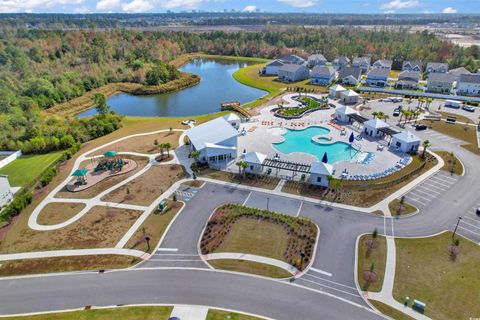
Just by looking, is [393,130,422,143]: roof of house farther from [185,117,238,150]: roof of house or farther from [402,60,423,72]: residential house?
[402,60,423,72]: residential house

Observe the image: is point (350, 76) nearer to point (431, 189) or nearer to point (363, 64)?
point (363, 64)

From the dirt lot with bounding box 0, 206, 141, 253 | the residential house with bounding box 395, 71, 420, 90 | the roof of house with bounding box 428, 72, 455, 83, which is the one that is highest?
the roof of house with bounding box 428, 72, 455, 83

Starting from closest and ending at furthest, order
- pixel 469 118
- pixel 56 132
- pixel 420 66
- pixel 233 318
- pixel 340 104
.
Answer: pixel 233 318, pixel 56 132, pixel 469 118, pixel 340 104, pixel 420 66

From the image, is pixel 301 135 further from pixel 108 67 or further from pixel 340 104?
pixel 108 67

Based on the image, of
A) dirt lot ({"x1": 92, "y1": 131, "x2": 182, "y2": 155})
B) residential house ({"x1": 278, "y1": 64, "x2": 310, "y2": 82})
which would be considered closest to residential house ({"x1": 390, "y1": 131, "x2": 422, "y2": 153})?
dirt lot ({"x1": 92, "y1": 131, "x2": 182, "y2": 155})

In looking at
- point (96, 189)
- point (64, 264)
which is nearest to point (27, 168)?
point (96, 189)

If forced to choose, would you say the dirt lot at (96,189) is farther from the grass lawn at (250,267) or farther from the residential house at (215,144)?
the grass lawn at (250,267)

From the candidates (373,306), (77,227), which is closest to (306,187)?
(373,306)
